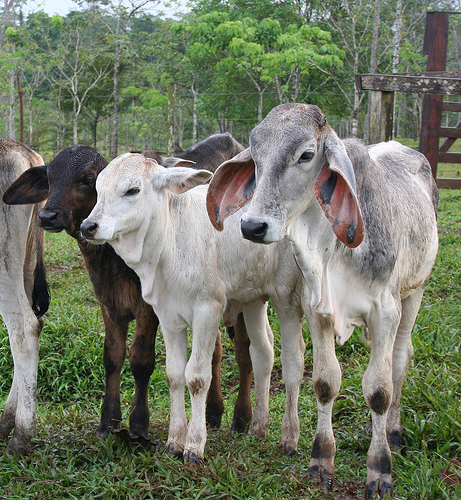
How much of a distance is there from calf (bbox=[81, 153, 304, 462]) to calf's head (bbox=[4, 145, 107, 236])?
1.09ft

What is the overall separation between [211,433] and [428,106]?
4.89 metres

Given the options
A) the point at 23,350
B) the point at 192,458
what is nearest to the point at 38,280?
the point at 23,350

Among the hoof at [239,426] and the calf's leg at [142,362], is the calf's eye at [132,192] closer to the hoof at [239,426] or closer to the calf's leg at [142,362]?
the calf's leg at [142,362]

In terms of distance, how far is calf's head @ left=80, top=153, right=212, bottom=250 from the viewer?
10.8 ft

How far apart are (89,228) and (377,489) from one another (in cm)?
193

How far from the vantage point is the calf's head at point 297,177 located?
282cm

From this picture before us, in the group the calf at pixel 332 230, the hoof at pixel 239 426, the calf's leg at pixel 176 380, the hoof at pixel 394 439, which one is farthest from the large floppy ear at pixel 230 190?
the hoof at pixel 394 439

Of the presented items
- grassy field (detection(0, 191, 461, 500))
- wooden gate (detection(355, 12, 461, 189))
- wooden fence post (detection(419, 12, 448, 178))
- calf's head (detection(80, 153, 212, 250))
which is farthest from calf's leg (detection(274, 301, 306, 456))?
wooden fence post (detection(419, 12, 448, 178))

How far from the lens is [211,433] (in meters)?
4.03

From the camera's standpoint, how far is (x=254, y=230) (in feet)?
9.07

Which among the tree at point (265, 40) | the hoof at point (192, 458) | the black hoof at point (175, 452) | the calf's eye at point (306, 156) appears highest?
the tree at point (265, 40)

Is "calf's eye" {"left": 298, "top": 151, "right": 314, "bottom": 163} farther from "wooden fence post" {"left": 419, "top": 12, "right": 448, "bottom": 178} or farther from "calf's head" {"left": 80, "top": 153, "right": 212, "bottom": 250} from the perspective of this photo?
"wooden fence post" {"left": 419, "top": 12, "right": 448, "bottom": 178}

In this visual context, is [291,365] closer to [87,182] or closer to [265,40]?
Result: [87,182]

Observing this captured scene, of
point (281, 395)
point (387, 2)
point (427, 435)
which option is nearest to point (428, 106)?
point (281, 395)
